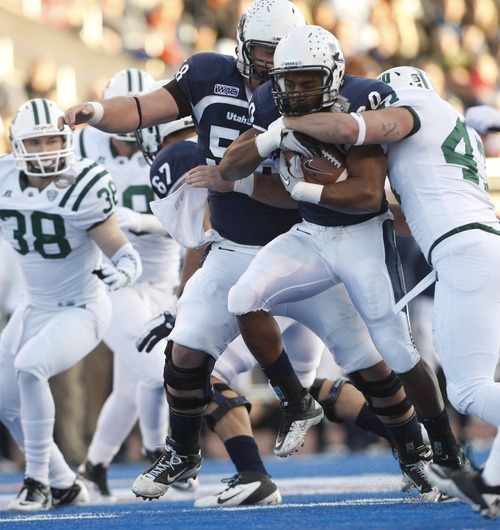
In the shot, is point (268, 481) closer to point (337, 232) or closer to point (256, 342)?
point (256, 342)

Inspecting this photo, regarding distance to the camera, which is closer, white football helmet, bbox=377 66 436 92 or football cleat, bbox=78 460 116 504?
white football helmet, bbox=377 66 436 92

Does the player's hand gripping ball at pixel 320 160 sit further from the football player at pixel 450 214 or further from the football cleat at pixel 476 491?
the football cleat at pixel 476 491

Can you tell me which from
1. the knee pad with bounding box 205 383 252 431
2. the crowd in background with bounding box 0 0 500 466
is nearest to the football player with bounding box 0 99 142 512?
the knee pad with bounding box 205 383 252 431

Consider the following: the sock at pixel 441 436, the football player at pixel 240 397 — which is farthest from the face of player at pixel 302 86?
the sock at pixel 441 436

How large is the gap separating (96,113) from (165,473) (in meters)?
1.41

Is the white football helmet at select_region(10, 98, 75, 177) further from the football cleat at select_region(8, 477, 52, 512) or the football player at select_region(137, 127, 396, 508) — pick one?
the football cleat at select_region(8, 477, 52, 512)

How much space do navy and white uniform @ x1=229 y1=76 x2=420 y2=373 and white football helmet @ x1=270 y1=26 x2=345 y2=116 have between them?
8cm

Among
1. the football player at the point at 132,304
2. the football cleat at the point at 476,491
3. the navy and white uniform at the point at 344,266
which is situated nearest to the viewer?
the football cleat at the point at 476,491

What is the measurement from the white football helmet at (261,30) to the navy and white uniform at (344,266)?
166mm

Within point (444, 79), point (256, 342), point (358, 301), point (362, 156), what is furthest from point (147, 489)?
point (444, 79)

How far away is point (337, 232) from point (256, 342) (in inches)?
20.0

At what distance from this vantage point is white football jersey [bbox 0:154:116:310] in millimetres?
6133

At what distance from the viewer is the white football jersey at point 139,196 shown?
7109mm

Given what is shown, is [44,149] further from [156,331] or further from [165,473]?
[165,473]
